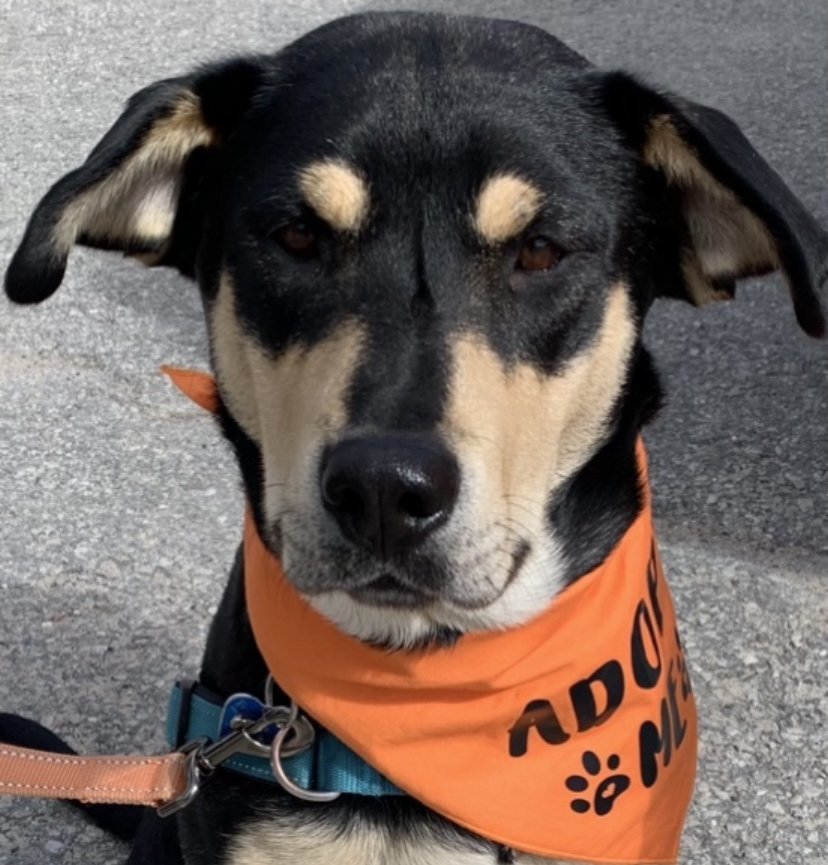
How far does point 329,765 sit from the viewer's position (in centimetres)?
262

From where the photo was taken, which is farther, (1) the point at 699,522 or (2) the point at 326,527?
(1) the point at 699,522

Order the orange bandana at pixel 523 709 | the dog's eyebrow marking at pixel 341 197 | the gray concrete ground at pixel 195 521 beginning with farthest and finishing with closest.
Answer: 1. the gray concrete ground at pixel 195 521
2. the orange bandana at pixel 523 709
3. the dog's eyebrow marking at pixel 341 197

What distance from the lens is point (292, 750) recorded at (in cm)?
262

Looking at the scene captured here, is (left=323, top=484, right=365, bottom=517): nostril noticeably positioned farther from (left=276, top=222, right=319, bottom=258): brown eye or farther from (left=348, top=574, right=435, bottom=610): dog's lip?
(left=276, top=222, right=319, bottom=258): brown eye

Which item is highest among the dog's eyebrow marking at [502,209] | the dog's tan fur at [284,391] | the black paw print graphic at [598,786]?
the dog's eyebrow marking at [502,209]

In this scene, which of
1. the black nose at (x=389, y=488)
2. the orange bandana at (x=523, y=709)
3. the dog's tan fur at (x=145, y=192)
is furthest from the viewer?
the orange bandana at (x=523, y=709)

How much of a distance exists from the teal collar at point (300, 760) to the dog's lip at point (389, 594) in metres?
0.41

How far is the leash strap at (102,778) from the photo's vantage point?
254 cm

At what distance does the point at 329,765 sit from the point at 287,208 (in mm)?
958

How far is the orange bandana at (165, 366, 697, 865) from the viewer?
8.67 feet

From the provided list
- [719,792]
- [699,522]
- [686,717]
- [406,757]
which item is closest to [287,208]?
[406,757]

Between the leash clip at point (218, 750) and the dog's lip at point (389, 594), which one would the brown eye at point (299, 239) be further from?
the leash clip at point (218, 750)

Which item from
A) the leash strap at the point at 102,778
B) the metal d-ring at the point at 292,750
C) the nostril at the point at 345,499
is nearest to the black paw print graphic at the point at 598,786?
the metal d-ring at the point at 292,750

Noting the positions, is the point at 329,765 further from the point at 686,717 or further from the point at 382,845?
the point at 686,717
